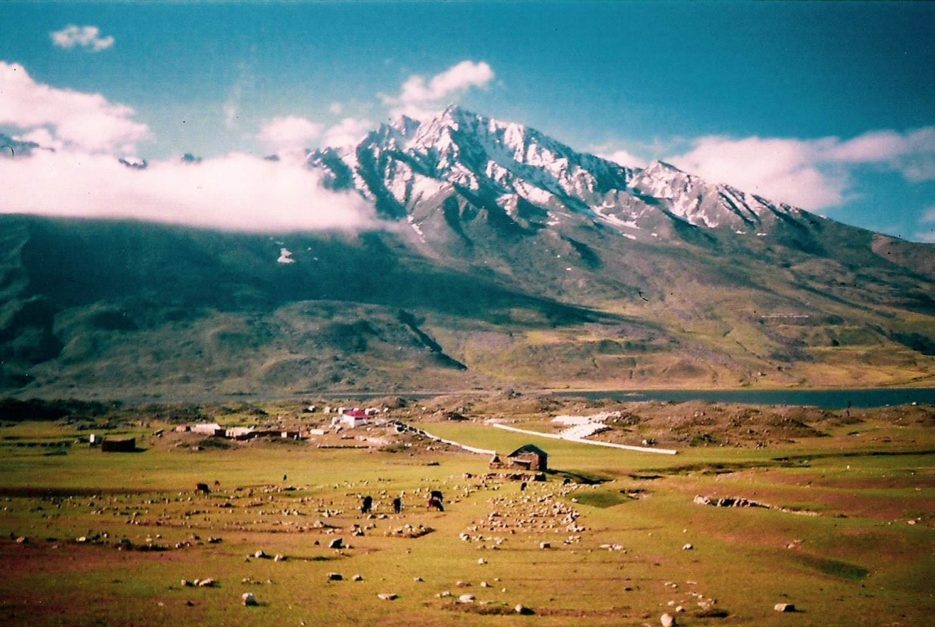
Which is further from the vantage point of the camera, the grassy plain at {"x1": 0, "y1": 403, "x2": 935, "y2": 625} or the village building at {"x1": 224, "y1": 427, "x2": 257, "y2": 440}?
the village building at {"x1": 224, "y1": 427, "x2": 257, "y2": 440}

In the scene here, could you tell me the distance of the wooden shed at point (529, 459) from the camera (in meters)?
76.2

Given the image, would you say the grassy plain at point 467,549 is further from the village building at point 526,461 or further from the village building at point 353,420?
the village building at point 353,420

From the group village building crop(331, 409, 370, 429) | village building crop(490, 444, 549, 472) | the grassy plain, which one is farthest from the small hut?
village building crop(490, 444, 549, 472)

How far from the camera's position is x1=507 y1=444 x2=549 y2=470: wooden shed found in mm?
76188

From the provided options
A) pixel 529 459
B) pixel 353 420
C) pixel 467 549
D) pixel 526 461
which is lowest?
pixel 353 420

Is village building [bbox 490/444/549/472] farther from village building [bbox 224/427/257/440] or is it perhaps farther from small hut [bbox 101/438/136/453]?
small hut [bbox 101/438/136/453]

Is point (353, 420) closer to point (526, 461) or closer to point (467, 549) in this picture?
point (526, 461)

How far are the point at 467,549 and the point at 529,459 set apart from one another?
42.5 m

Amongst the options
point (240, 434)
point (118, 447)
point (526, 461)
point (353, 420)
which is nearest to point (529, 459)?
point (526, 461)

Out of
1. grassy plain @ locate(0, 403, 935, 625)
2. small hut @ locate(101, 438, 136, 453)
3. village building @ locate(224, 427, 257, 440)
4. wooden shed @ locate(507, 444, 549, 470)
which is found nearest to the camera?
grassy plain @ locate(0, 403, 935, 625)

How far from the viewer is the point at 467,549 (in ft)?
118

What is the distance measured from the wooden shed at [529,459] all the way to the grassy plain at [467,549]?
2.65 m

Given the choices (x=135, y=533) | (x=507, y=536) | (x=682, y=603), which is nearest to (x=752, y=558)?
(x=682, y=603)

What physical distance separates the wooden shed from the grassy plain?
265 centimetres
